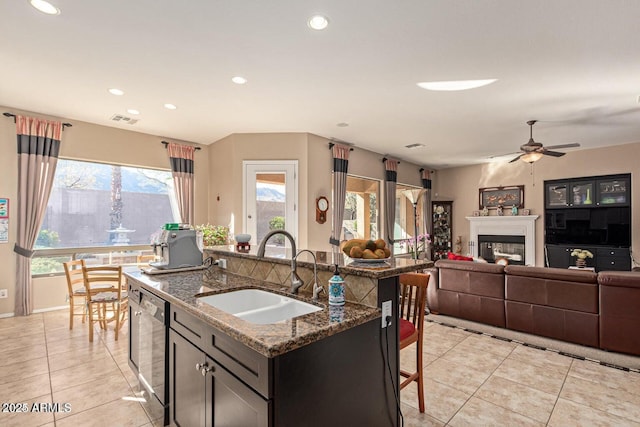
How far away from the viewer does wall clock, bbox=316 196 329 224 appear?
18.5 ft

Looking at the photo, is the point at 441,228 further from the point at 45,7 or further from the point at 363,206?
the point at 45,7

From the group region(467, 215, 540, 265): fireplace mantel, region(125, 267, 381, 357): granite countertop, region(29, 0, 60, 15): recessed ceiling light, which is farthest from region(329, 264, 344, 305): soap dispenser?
region(467, 215, 540, 265): fireplace mantel

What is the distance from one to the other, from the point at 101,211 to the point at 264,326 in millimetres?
5222

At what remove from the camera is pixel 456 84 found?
3562 millimetres

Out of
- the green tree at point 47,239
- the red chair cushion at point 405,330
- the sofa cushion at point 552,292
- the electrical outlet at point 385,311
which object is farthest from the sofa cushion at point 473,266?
the green tree at point 47,239

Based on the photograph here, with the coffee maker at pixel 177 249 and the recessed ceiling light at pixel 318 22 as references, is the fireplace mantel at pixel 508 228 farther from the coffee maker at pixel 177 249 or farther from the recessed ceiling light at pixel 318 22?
the coffee maker at pixel 177 249

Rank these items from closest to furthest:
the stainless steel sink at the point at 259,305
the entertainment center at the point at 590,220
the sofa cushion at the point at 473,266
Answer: the stainless steel sink at the point at 259,305 < the sofa cushion at the point at 473,266 < the entertainment center at the point at 590,220

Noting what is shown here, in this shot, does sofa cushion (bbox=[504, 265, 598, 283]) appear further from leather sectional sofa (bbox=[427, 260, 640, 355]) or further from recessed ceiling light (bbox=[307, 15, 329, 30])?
recessed ceiling light (bbox=[307, 15, 329, 30])

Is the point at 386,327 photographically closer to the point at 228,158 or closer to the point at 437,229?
the point at 228,158

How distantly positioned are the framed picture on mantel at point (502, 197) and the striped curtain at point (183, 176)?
273 inches

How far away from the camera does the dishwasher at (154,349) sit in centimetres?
191

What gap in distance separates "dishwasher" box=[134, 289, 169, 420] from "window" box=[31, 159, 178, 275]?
362 cm

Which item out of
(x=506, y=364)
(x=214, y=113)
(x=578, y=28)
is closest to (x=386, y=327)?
(x=506, y=364)

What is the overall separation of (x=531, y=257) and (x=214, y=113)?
23.8 feet
